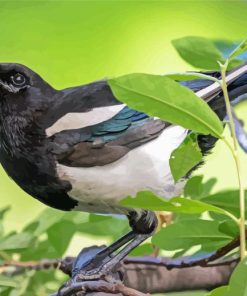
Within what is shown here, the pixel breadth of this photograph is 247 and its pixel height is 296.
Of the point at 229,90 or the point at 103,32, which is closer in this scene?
the point at 229,90

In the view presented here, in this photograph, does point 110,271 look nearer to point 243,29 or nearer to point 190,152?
point 190,152

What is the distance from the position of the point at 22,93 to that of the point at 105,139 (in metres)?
0.07

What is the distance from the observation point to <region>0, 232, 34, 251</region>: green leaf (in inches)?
19.7

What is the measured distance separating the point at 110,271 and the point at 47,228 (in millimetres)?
57

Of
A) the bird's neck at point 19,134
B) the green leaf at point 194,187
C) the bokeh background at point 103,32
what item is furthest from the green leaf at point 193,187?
the bokeh background at point 103,32

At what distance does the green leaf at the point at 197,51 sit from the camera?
18.6 inches

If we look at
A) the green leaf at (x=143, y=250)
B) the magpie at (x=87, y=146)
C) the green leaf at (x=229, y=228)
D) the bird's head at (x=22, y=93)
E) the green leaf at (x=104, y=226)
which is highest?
the bird's head at (x=22, y=93)

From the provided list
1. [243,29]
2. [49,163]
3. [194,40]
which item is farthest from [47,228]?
[243,29]

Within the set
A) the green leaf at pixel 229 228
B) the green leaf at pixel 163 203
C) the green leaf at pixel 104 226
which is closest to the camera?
the green leaf at pixel 163 203

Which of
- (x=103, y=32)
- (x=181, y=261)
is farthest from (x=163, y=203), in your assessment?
(x=103, y=32)

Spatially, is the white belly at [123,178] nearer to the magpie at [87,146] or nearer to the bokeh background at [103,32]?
the magpie at [87,146]

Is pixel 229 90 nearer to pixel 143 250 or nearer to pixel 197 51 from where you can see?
pixel 197 51

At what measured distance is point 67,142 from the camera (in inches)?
19.6

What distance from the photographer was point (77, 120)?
0.50m
